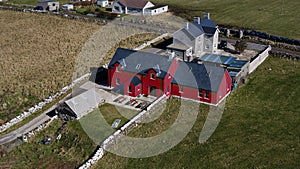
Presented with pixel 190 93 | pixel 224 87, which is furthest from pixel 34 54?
pixel 224 87

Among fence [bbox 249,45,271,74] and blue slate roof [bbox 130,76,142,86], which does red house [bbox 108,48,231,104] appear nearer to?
blue slate roof [bbox 130,76,142,86]

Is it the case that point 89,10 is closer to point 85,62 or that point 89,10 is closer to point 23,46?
point 23,46

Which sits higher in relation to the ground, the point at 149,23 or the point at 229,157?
the point at 149,23

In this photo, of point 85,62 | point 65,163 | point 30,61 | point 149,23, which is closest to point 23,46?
point 30,61

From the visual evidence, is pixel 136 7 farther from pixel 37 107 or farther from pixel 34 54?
pixel 37 107

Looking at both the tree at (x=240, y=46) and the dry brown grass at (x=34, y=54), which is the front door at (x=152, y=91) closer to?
the dry brown grass at (x=34, y=54)

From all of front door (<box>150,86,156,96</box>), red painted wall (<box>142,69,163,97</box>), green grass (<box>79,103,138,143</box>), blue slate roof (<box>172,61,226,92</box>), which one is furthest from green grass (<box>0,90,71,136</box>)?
blue slate roof (<box>172,61,226,92</box>)
